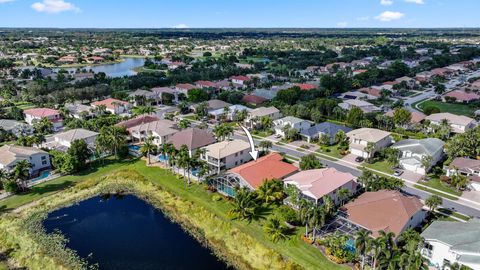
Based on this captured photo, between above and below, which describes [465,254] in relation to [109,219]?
above

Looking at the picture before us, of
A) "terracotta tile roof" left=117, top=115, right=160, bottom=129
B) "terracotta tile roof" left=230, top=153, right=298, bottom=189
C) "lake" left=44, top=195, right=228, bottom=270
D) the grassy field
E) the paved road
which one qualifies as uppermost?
"terracotta tile roof" left=117, top=115, right=160, bottom=129

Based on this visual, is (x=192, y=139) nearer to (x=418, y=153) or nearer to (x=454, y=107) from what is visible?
(x=418, y=153)

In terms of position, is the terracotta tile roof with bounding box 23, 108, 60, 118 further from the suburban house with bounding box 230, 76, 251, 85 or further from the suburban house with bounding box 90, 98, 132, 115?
the suburban house with bounding box 230, 76, 251, 85

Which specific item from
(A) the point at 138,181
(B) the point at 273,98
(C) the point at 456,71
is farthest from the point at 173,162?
(C) the point at 456,71

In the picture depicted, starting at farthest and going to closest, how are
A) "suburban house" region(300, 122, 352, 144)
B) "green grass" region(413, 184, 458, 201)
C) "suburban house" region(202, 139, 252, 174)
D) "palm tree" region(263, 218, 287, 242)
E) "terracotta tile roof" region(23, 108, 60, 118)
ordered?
"terracotta tile roof" region(23, 108, 60, 118), "suburban house" region(300, 122, 352, 144), "suburban house" region(202, 139, 252, 174), "green grass" region(413, 184, 458, 201), "palm tree" region(263, 218, 287, 242)

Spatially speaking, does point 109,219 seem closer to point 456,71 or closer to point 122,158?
point 122,158

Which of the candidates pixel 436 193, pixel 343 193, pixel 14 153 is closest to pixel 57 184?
pixel 14 153

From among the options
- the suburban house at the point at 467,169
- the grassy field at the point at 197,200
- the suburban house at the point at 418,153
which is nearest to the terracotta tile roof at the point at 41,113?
the grassy field at the point at 197,200

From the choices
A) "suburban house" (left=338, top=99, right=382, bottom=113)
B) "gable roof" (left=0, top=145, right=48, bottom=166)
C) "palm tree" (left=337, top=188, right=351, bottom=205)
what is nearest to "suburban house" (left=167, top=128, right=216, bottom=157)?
"gable roof" (left=0, top=145, right=48, bottom=166)
